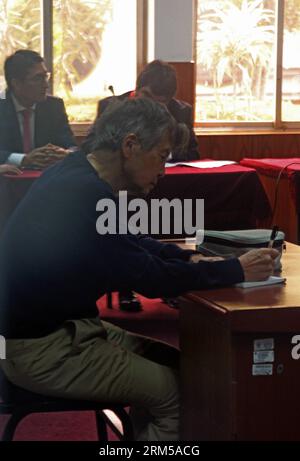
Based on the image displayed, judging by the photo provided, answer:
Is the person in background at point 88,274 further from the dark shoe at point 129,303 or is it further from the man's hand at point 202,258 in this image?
the dark shoe at point 129,303

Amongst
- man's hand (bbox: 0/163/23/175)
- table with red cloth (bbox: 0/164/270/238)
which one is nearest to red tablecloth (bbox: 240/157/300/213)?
table with red cloth (bbox: 0/164/270/238)

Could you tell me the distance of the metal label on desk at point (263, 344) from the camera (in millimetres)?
2260

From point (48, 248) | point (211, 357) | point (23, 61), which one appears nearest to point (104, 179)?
point (48, 248)

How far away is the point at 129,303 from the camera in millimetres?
5062

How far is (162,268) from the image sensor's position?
2.37 metres

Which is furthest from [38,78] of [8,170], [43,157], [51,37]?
[51,37]

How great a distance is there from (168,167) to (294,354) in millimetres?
3003

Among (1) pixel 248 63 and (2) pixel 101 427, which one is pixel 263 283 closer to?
(2) pixel 101 427

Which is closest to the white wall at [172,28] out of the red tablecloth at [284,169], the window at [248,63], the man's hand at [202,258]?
the window at [248,63]

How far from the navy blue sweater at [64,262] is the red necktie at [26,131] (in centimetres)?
286

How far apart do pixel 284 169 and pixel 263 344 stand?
3.57m
